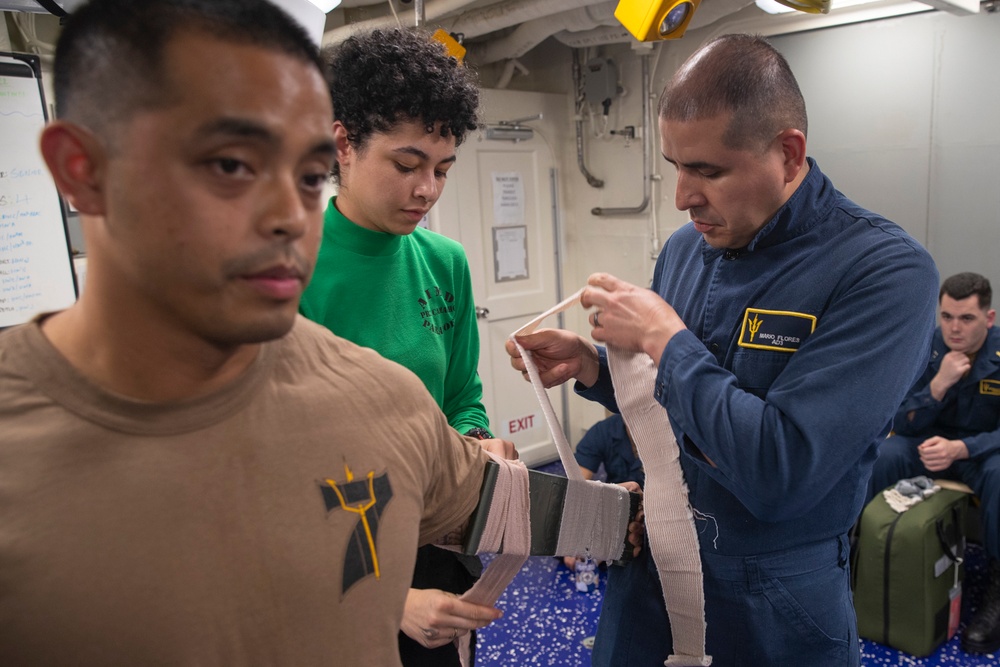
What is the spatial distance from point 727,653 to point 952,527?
6.83 feet

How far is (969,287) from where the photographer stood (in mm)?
3154

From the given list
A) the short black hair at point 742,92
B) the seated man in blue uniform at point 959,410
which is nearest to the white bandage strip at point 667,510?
the short black hair at point 742,92

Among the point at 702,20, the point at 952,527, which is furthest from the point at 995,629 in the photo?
the point at 702,20

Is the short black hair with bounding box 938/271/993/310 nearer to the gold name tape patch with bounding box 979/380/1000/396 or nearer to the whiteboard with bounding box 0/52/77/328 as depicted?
the gold name tape patch with bounding box 979/380/1000/396

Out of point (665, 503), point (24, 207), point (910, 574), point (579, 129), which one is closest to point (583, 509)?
point (665, 503)

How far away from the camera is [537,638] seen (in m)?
2.88

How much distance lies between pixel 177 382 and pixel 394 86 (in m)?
0.76

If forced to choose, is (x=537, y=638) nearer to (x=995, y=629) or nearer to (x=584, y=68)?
(x=995, y=629)

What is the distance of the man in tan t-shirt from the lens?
0.61m

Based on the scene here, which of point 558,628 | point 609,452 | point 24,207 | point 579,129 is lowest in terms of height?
point 558,628

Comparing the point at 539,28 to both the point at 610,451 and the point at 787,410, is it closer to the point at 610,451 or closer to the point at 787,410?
the point at 610,451

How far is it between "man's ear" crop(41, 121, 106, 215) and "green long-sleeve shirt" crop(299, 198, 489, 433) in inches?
23.6

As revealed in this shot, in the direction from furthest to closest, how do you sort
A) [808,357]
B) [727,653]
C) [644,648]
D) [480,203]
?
[480,203] < [644,648] < [727,653] < [808,357]

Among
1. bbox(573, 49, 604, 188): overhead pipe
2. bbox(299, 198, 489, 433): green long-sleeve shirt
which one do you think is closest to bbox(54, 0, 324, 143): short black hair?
bbox(299, 198, 489, 433): green long-sleeve shirt
